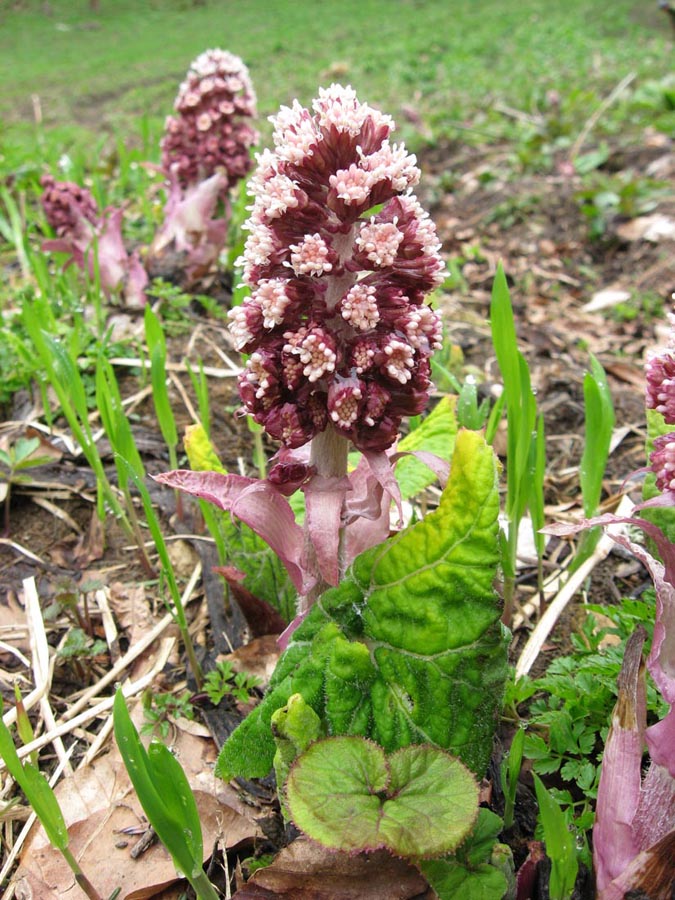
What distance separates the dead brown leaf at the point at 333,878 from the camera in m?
1.56

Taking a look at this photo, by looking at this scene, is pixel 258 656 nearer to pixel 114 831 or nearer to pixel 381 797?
pixel 114 831

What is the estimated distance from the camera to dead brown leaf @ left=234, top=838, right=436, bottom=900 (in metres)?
1.56

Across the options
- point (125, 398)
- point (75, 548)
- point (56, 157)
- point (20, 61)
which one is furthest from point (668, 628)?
point (20, 61)

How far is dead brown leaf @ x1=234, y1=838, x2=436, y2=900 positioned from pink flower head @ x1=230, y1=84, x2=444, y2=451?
0.87 meters

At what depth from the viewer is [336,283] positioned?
66.1 inches

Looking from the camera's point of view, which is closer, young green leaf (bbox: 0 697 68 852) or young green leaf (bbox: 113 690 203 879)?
young green leaf (bbox: 113 690 203 879)

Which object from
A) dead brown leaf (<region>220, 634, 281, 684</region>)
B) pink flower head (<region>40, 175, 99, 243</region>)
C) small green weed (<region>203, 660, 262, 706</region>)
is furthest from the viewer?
pink flower head (<region>40, 175, 99, 243</region>)

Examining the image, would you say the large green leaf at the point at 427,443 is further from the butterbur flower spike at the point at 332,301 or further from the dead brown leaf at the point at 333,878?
the dead brown leaf at the point at 333,878

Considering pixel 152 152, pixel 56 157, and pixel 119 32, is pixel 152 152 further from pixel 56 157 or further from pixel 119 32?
pixel 119 32

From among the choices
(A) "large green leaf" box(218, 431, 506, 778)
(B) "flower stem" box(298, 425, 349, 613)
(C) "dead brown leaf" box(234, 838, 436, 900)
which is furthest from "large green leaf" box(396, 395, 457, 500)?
(C) "dead brown leaf" box(234, 838, 436, 900)

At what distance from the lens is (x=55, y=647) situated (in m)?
2.43

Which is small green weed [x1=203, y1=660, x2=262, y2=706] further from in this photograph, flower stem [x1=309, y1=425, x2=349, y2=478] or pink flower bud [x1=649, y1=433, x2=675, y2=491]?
pink flower bud [x1=649, y1=433, x2=675, y2=491]

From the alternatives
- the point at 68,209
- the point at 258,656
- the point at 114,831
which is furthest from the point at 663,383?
the point at 68,209

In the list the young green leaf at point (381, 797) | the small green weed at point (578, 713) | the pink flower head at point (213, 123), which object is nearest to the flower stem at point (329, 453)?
the young green leaf at point (381, 797)
